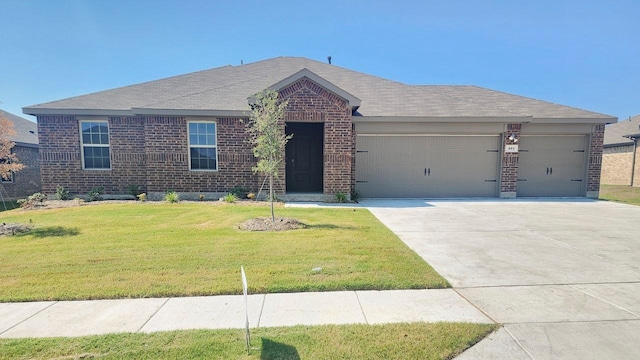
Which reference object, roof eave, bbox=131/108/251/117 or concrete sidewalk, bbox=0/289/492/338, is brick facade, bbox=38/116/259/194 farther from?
concrete sidewalk, bbox=0/289/492/338

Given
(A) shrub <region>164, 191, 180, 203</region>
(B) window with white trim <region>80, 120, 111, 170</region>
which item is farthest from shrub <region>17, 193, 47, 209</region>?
(A) shrub <region>164, 191, 180, 203</region>

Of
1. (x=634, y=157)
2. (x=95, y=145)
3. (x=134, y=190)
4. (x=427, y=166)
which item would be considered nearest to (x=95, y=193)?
(x=134, y=190)

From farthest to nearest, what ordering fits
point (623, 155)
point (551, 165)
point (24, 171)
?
point (623, 155) < point (24, 171) < point (551, 165)

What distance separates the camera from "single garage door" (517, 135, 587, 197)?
12500 millimetres

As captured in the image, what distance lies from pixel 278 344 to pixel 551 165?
47.3 ft

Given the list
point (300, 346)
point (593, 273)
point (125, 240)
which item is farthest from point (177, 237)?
point (593, 273)

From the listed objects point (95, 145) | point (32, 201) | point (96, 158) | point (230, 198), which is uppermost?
point (95, 145)

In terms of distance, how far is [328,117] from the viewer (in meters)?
10.6

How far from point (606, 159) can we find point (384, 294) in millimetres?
26247

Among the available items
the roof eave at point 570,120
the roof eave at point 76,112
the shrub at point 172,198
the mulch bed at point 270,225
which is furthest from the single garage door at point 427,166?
the roof eave at point 76,112

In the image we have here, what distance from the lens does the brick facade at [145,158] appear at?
35.8 feet

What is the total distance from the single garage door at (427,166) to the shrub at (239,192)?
175 inches

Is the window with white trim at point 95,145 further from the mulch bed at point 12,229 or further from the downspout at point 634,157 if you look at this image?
the downspout at point 634,157

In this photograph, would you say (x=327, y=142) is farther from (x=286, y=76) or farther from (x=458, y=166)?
Result: (x=458, y=166)
